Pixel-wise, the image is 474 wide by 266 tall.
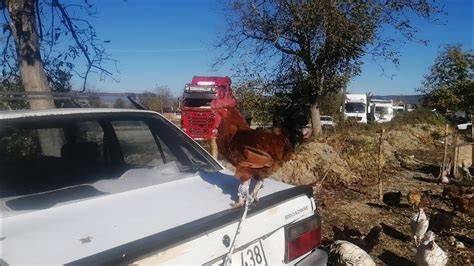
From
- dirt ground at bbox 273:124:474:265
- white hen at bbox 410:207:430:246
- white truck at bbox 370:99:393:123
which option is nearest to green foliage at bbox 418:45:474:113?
white truck at bbox 370:99:393:123

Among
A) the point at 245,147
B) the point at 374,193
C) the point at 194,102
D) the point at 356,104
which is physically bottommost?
the point at 374,193

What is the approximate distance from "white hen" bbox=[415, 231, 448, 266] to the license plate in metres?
2.57

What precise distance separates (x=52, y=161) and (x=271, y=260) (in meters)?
1.74

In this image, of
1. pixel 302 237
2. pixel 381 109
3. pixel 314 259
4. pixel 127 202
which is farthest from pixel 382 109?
pixel 127 202

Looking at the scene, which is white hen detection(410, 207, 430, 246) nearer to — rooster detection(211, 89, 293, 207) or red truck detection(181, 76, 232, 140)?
rooster detection(211, 89, 293, 207)

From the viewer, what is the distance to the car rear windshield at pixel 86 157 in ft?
7.84

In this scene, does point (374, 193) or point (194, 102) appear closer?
point (374, 193)

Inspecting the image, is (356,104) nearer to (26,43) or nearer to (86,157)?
(26,43)

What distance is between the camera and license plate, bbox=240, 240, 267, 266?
6.44 ft

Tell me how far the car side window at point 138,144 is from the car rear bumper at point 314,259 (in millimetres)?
1353

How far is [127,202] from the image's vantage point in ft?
6.84

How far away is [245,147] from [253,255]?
584mm

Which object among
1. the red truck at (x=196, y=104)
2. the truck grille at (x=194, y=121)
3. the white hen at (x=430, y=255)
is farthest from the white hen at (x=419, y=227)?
the truck grille at (x=194, y=121)

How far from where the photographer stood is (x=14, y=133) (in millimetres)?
2852
